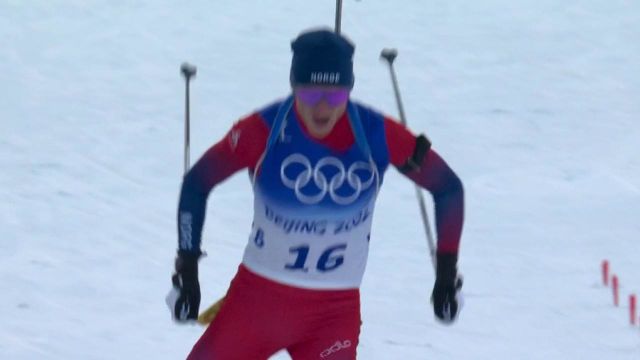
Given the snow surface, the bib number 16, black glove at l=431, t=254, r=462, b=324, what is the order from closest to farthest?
1. the bib number 16
2. black glove at l=431, t=254, r=462, b=324
3. the snow surface

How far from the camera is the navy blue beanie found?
4457 mm

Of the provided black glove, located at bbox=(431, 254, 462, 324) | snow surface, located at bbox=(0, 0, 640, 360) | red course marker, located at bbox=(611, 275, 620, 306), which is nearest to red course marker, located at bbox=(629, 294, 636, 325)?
snow surface, located at bbox=(0, 0, 640, 360)

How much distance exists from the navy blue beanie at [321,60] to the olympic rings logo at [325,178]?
0.88 feet

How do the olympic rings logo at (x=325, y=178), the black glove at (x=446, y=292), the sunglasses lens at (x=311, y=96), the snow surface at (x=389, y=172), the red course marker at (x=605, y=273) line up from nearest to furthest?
the sunglasses lens at (x=311, y=96)
the olympic rings logo at (x=325, y=178)
the black glove at (x=446, y=292)
the snow surface at (x=389, y=172)
the red course marker at (x=605, y=273)

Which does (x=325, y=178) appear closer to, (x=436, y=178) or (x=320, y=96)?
(x=320, y=96)

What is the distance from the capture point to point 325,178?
15.0ft

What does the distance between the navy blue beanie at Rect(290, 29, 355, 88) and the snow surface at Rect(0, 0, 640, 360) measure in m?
3.44

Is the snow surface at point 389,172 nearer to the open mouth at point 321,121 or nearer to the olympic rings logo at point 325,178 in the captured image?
the olympic rings logo at point 325,178

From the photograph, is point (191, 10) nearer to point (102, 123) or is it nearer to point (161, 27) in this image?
point (161, 27)

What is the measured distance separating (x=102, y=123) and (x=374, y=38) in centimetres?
440

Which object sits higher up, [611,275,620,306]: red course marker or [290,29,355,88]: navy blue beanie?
[290,29,355,88]: navy blue beanie

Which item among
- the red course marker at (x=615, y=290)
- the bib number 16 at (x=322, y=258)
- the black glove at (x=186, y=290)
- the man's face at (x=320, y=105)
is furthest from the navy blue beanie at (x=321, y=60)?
the red course marker at (x=615, y=290)

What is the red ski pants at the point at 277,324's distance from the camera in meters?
4.70

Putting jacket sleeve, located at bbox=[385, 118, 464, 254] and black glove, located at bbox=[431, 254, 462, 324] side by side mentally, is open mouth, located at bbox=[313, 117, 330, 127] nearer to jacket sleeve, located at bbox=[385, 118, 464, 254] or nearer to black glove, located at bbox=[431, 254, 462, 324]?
jacket sleeve, located at bbox=[385, 118, 464, 254]
